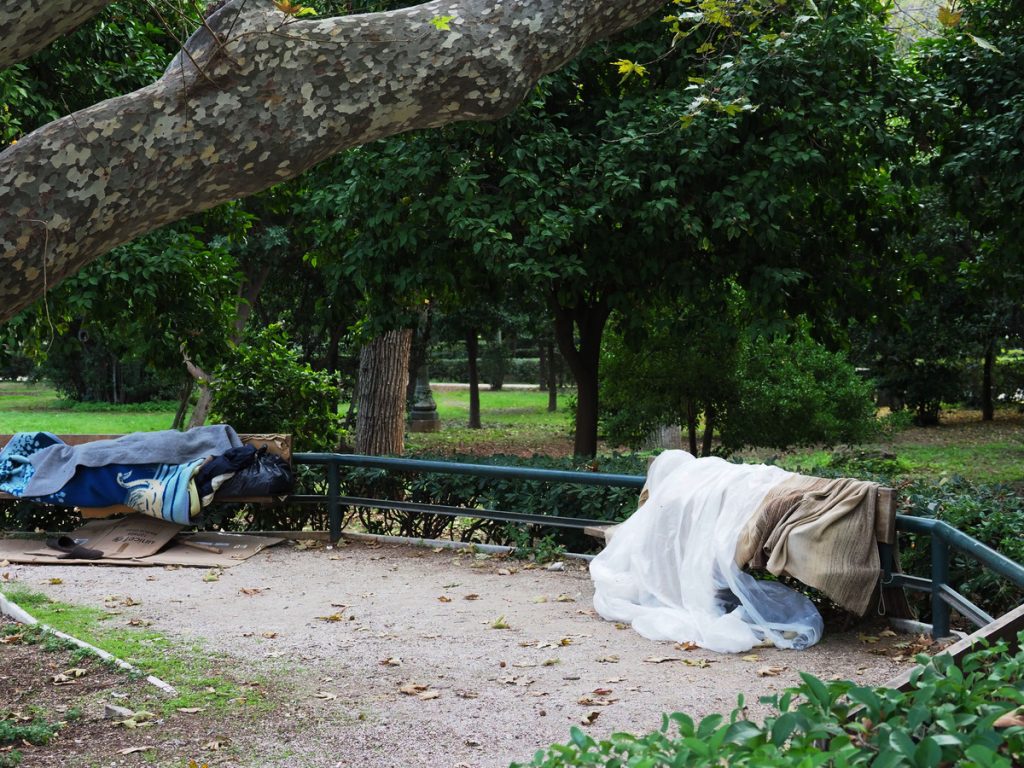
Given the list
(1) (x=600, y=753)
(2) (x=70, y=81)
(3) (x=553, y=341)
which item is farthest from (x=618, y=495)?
(3) (x=553, y=341)

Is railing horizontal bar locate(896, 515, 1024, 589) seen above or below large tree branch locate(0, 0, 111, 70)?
below

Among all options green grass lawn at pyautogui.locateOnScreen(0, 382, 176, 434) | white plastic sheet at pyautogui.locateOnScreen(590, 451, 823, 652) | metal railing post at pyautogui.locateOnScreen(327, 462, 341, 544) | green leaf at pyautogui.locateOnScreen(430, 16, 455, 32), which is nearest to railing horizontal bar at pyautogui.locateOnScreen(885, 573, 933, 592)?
white plastic sheet at pyautogui.locateOnScreen(590, 451, 823, 652)

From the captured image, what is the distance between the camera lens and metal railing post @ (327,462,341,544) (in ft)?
31.1

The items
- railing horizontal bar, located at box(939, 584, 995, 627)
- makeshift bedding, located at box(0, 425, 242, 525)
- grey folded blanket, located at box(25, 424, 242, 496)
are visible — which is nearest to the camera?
railing horizontal bar, located at box(939, 584, 995, 627)

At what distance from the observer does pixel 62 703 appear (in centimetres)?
516

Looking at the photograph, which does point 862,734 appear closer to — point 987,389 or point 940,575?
point 940,575

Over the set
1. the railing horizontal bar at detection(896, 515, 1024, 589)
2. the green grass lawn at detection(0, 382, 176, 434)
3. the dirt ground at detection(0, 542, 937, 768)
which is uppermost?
the railing horizontal bar at detection(896, 515, 1024, 589)

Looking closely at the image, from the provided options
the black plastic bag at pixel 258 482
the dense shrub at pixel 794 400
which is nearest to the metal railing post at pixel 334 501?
the black plastic bag at pixel 258 482

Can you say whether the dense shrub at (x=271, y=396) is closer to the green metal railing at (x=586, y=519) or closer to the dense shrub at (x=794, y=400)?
the green metal railing at (x=586, y=519)

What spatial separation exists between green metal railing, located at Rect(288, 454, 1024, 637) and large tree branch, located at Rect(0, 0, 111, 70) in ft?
13.0

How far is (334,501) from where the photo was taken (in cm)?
950

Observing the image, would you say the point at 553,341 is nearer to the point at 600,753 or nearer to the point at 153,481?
the point at 153,481

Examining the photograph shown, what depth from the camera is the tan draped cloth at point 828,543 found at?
608 centimetres

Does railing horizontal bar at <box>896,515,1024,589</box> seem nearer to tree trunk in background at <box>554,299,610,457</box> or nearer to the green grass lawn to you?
tree trunk in background at <box>554,299,610,457</box>
